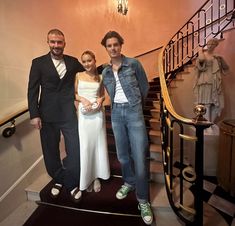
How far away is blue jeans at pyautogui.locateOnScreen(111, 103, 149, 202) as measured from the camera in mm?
1627

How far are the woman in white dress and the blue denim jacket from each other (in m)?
0.15

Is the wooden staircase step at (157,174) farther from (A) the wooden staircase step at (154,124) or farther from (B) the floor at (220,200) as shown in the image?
(A) the wooden staircase step at (154,124)

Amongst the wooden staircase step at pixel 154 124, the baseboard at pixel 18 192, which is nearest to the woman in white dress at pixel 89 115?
the baseboard at pixel 18 192

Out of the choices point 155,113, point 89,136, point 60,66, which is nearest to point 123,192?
point 89,136

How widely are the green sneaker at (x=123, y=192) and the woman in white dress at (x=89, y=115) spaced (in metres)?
0.30

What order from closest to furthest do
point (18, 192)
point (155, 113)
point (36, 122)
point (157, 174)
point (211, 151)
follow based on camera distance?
point (36, 122)
point (18, 192)
point (157, 174)
point (211, 151)
point (155, 113)

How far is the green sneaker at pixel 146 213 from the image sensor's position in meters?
1.64

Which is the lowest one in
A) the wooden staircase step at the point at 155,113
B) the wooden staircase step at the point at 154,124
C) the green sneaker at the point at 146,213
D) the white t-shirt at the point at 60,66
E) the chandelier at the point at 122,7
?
the green sneaker at the point at 146,213

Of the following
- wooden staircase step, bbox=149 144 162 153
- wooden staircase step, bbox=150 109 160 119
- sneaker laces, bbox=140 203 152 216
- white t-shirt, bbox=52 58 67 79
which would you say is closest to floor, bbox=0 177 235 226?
sneaker laces, bbox=140 203 152 216

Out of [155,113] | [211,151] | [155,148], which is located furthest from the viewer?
[155,113]

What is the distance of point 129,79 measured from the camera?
1.60m

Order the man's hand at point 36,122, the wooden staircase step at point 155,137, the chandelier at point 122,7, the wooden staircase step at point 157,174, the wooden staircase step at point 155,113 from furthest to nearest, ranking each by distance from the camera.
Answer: the chandelier at point 122,7, the wooden staircase step at point 155,113, the wooden staircase step at point 155,137, the wooden staircase step at point 157,174, the man's hand at point 36,122

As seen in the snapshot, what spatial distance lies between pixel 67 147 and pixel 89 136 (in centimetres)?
25

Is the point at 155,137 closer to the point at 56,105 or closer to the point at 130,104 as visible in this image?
the point at 130,104
